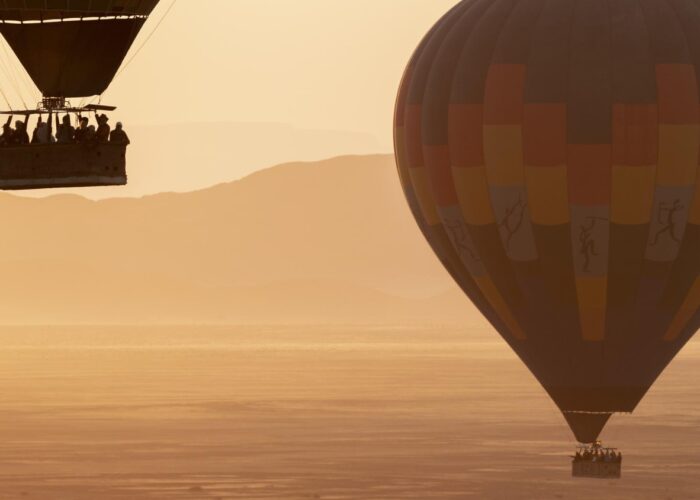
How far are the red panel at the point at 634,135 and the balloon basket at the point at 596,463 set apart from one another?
6432 mm

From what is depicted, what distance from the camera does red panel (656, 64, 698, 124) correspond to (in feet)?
194

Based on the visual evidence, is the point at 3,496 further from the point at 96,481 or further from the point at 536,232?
the point at 536,232

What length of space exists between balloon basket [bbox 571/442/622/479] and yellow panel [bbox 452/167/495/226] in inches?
217

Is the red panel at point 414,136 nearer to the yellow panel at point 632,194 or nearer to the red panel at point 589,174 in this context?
the red panel at point 589,174

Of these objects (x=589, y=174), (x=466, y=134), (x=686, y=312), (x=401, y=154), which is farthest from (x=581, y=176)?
(x=401, y=154)

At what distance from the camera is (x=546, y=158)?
59062mm

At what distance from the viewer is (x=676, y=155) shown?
59.1 metres

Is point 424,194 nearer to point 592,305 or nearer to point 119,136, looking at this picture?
point 592,305

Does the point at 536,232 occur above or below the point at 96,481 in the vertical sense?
above

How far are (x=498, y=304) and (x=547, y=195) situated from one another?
289cm

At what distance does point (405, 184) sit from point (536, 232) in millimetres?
4199

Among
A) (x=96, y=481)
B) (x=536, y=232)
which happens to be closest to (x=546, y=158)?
(x=536, y=232)

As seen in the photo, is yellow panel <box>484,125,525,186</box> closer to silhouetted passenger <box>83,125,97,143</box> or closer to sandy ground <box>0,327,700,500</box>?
silhouetted passenger <box>83,125,97,143</box>

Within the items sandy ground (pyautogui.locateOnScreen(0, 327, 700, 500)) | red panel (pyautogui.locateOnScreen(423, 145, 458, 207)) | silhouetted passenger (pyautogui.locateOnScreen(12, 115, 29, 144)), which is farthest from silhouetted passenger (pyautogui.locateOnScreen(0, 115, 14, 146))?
sandy ground (pyautogui.locateOnScreen(0, 327, 700, 500))
